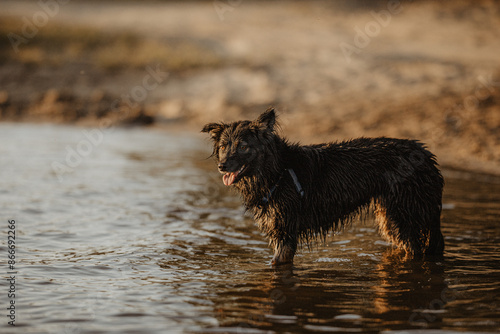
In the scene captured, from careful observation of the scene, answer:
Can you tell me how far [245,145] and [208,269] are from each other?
1.42 m

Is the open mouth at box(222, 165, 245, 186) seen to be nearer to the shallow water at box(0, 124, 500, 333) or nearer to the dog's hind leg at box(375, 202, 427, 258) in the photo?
the shallow water at box(0, 124, 500, 333)

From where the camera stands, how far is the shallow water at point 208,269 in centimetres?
503

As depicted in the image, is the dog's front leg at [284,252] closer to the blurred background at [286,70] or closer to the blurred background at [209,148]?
the blurred background at [209,148]

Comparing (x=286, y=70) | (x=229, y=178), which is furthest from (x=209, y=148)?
(x=229, y=178)

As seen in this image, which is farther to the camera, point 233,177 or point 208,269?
point 208,269

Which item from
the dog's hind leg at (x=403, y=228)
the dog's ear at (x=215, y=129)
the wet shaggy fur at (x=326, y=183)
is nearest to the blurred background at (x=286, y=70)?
the dog's hind leg at (x=403, y=228)

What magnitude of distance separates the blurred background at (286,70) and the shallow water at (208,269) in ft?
14.8

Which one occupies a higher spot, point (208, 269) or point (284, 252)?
point (284, 252)

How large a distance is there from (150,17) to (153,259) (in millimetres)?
22929

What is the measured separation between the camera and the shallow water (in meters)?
5.03

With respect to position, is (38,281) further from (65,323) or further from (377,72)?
(377,72)

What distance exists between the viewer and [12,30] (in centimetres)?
2569

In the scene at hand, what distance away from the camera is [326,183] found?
6.57 meters

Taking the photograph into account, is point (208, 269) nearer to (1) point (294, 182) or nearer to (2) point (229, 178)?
(2) point (229, 178)
